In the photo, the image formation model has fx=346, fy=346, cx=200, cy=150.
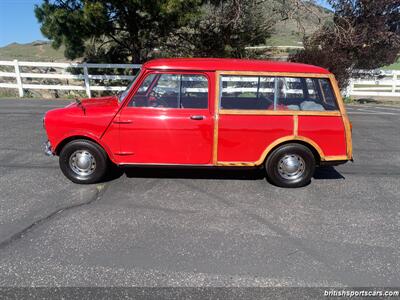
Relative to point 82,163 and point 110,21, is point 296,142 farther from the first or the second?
point 110,21

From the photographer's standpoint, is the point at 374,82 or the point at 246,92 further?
the point at 374,82

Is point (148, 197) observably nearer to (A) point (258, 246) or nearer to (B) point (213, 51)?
(A) point (258, 246)

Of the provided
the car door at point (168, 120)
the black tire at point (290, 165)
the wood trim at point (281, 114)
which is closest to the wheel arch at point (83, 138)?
the car door at point (168, 120)

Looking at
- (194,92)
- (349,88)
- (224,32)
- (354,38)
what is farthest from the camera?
(224,32)

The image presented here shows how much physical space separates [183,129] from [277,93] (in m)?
A: 1.39

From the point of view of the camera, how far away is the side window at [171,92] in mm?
4664

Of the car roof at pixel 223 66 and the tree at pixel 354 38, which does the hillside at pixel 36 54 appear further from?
the car roof at pixel 223 66

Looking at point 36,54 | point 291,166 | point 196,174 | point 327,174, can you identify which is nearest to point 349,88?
point 327,174

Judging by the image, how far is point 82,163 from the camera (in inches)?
193

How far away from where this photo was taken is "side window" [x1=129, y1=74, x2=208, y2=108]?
4.66m

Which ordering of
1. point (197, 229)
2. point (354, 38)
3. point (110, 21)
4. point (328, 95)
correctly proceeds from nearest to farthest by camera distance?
point (197, 229), point (328, 95), point (110, 21), point (354, 38)

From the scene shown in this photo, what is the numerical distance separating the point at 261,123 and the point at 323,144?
3.02ft

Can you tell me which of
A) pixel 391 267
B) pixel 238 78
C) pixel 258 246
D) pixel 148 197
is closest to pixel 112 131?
pixel 148 197

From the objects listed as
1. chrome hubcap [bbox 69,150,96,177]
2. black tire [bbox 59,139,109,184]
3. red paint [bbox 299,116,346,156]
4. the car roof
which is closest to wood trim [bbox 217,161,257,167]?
red paint [bbox 299,116,346,156]
